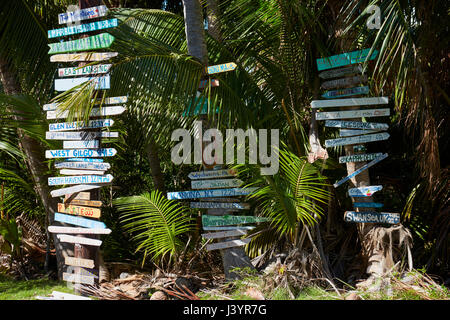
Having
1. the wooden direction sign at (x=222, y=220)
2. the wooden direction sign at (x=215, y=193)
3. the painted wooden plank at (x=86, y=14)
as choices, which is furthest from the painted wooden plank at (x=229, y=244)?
the painted wooden plank at (x=86, y=14)

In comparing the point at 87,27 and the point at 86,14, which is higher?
the point at 86,14

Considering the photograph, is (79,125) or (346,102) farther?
(346,102)

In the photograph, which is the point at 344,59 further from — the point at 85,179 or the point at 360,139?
the point at 85,179

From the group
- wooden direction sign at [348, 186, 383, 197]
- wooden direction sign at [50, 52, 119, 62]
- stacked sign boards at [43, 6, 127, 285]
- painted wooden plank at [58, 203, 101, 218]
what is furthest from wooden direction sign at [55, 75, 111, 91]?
wooden direction sign at [348, 186, 383, 197]

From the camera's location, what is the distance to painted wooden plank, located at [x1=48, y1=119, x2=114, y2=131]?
4.55 m

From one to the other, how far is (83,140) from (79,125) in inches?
6.8

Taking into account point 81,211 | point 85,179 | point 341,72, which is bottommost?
point 81,211

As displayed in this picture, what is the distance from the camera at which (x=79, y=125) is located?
4.57 m

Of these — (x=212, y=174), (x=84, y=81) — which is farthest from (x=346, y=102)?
(x=84, y=81)

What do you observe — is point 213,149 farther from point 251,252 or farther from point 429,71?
point 429,71

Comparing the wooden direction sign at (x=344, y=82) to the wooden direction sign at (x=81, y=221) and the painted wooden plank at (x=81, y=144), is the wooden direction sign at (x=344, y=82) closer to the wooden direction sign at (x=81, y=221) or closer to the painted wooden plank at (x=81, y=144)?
the painted wooden plank at (x=81, y=144)

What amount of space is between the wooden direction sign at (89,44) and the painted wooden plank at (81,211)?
153 cm

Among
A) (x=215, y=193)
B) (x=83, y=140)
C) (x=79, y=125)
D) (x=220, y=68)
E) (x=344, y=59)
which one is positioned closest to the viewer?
(x=220, y=68)

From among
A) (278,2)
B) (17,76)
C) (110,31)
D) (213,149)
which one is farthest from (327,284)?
(17,76)
